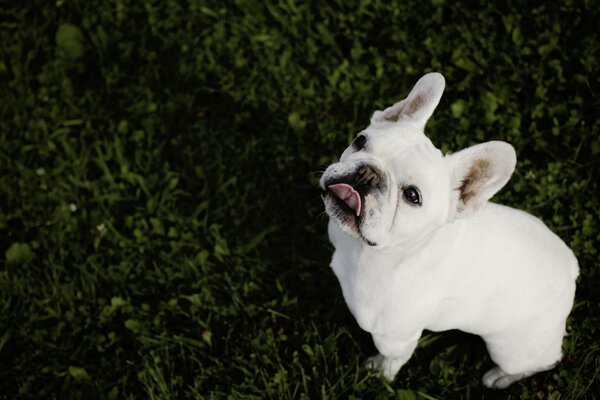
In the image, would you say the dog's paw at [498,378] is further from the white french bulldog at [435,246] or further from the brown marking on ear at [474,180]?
the brown marking on ear at [474,180]

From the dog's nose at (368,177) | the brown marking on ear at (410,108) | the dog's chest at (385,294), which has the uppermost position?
the brown marking on ear at (410,108)

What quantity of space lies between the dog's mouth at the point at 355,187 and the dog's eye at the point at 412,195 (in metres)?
0.13

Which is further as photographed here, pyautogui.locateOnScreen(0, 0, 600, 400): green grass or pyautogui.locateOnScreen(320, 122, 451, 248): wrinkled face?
pyautogui.locateOnScreen(0, 0, 600, 400): green grass

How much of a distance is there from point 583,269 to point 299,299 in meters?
2.04

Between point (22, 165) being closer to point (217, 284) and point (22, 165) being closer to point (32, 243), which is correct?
point (32, 243)

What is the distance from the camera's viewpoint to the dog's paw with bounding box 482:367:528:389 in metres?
3.36

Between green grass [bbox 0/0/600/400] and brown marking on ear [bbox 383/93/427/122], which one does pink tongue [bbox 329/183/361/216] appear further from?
green grass [bbox 0/0/600/400]

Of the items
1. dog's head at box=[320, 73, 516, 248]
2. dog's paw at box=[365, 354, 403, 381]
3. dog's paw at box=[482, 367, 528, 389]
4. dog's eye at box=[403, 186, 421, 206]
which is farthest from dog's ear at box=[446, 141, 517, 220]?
dog's paw at box=[482, 367, 528, 389]

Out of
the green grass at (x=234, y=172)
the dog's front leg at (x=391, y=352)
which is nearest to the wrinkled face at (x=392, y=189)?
the dog's front leg at (x=391, y=352)

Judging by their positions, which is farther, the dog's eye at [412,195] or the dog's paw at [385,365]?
the dog's paw at [385,365]

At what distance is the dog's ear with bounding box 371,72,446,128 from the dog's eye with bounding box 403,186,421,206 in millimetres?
364

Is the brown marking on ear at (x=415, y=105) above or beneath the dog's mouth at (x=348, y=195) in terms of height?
above

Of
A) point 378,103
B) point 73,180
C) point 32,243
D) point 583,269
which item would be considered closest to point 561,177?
point 583,269

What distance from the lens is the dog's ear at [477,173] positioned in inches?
88.7
